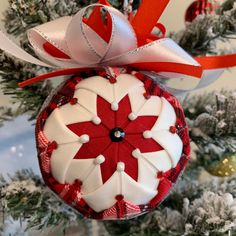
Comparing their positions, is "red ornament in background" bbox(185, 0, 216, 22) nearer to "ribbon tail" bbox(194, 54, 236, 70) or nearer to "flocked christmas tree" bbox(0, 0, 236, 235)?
"flocked christmas tree" bbox(0, 0, 236, 235)

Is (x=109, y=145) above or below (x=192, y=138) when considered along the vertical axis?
above

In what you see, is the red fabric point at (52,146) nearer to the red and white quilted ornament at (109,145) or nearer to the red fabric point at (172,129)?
the red and white quilted ornament at (109,145)

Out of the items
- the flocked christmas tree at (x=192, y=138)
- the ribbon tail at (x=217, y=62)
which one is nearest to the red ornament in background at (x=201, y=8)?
the flocked christmas tree at (x=192, y=138)

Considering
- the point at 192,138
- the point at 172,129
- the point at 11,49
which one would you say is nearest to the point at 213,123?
the point at 192,138

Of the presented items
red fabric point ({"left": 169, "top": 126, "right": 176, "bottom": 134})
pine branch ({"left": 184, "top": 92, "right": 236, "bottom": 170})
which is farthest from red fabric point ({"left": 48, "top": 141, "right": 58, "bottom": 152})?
pine branch ({"left": 184, "top": 92, "right": 236, "bottom": 170})

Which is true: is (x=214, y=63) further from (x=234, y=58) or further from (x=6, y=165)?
(x=6, y=165)

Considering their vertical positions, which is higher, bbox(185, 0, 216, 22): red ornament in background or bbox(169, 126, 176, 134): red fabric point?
bbox(185, 0, 216, 22): red ornament in background

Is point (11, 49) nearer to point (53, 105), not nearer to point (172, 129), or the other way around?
point (53, 105)
